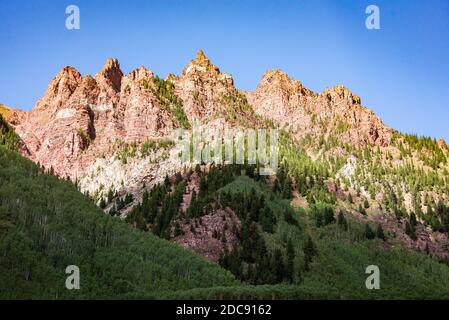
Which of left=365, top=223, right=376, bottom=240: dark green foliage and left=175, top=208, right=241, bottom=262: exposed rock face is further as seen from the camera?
left=365, top=223, right=376, bottom=240: dark green foliage

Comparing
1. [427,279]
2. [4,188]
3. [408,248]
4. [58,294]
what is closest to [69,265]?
[58,294]

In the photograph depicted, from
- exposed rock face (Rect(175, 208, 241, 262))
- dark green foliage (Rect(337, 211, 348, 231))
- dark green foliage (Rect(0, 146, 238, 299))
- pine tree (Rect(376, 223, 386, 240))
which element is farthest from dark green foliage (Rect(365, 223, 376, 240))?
dark green foliage (Rect(0, 146, 238, 299))

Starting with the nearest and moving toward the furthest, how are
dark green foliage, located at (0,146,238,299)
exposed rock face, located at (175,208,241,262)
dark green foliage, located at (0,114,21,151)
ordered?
1. dark green foliage, located at (0,146,238,299)
2. dark green foliage, located at (0,114,21,151)
3. exposed rock face, located at (175,208,241,262)

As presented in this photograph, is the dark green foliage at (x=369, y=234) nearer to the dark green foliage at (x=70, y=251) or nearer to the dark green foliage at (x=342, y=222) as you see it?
the dark green foliage at (x=342, y=222)

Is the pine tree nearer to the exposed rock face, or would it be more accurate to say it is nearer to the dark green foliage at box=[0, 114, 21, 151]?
the exposed rock face

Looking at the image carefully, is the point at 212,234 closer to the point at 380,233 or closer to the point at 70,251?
the point at 380,233

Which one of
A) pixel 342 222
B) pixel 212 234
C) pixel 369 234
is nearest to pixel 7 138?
pixel 212 234

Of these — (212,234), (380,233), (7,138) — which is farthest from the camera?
(380,233)

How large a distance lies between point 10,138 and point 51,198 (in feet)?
161

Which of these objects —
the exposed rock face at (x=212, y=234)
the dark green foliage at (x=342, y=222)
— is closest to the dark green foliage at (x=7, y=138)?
the exposed rock face at (x=212, y=234)

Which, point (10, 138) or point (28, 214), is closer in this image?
point (28, 214)

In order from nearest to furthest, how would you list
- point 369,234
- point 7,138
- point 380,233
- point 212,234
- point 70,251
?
point 70,251
point 7,138
point 212,234
point 369,234
point 380,233
